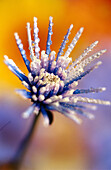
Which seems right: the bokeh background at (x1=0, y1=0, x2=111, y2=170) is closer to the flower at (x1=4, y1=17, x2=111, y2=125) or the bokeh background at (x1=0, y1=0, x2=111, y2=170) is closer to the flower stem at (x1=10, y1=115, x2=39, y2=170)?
the flower stem at (x1=10, y1=115, x2=39, y2=170)

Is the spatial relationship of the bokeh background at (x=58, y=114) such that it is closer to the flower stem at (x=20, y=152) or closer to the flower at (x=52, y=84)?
the flower stem at (x=20, y=152)

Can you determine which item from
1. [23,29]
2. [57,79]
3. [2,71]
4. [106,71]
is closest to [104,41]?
[106,71]

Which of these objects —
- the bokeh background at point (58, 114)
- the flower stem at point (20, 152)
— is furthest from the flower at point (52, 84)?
the bokeh background at point (58, 114)

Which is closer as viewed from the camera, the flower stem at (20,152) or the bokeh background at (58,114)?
the flower stem at (20,152)

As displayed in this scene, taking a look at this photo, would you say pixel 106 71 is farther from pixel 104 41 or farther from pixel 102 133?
pixel 102 133

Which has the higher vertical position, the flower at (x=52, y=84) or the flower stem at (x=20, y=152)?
the flower at (x=52, y=84)

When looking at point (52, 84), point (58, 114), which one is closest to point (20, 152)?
point (52, 84)

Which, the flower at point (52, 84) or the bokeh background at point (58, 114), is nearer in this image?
the flower at point (52, 84)

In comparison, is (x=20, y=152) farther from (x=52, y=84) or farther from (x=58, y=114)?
(x=58, y=114)
